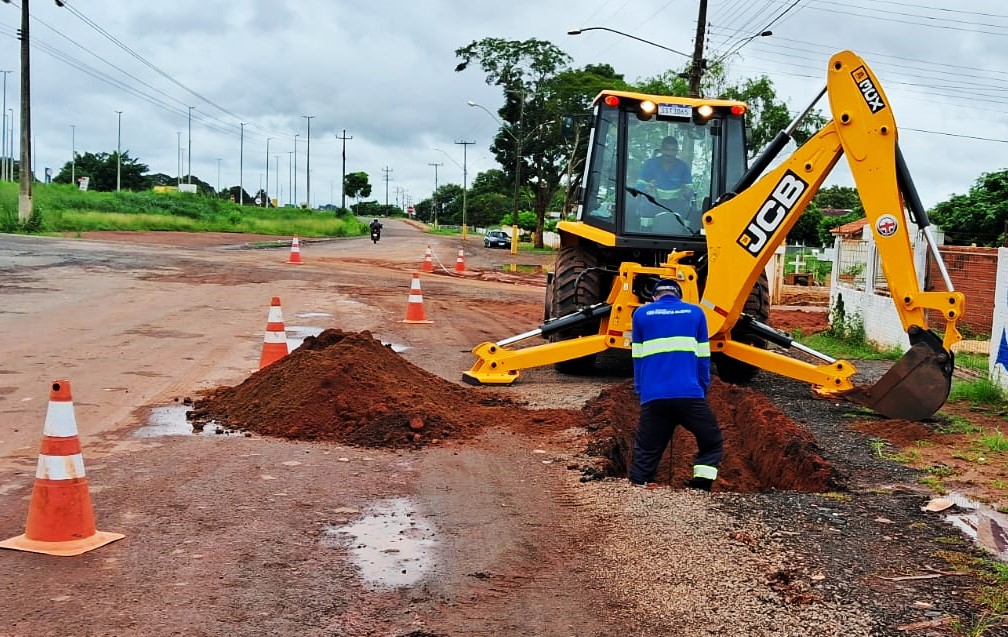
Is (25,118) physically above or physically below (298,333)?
above

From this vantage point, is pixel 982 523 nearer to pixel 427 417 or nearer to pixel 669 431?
pixel 669 431

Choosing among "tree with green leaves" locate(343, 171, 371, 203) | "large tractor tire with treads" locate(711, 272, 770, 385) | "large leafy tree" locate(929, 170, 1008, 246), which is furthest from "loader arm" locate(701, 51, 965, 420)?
"tree with green leaves" locate(343, 171, 371, 203)

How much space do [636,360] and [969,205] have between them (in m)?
26.2

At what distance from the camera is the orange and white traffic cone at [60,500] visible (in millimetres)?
5105

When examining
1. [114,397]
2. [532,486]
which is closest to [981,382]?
[532,486]

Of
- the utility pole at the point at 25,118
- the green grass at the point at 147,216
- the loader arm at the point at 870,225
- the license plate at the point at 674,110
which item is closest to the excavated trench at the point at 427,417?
the loader arm at the point at 870,225

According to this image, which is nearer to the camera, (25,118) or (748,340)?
(748,340)

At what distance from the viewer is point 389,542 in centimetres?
540

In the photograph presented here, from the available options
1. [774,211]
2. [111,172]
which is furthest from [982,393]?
[111,172]

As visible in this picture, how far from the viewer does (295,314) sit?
651 inches

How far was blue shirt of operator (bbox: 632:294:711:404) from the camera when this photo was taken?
22.4 ft

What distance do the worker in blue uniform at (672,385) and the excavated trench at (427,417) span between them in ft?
1.54

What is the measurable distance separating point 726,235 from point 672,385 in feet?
9.71

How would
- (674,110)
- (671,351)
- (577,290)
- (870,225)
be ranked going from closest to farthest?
(671,351)
(870,225)
(674,110)
(577,290)
